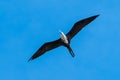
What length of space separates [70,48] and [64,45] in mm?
753

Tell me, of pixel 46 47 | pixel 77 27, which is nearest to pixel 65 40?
pixel 77 27

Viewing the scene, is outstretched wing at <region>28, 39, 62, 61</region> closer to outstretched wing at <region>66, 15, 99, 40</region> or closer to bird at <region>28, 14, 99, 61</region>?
bird at <region>28, 14, 99, 61</region>

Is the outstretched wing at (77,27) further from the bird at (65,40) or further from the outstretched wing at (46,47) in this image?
the outstretched wing at (46,47)

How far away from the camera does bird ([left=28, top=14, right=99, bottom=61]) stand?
27.7 meters

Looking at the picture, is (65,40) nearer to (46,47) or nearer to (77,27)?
(77,27)

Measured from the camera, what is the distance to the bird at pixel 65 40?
90.7 ft

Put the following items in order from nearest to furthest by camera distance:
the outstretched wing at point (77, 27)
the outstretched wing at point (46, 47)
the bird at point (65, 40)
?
the bird at point (65, 40), the outstretched wing at point (77, 27), the outstretched wing at point (46, 47)

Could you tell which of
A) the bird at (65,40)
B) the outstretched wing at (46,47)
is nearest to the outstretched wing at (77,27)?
the bird at (65,40)

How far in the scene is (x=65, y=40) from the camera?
27578 millimetres

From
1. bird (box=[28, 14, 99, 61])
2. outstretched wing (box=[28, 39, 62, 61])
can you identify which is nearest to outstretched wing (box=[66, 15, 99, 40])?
bird (box=[28, 14, 99, 61])

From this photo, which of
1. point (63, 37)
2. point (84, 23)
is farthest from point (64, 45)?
point (84, 23)

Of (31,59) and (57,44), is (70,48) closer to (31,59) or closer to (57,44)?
(57,44)

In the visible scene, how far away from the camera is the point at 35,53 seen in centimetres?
2845

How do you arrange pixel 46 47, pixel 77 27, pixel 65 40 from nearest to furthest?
Answer: pixel 65 40, pixel 77 27, pixel 46 47
